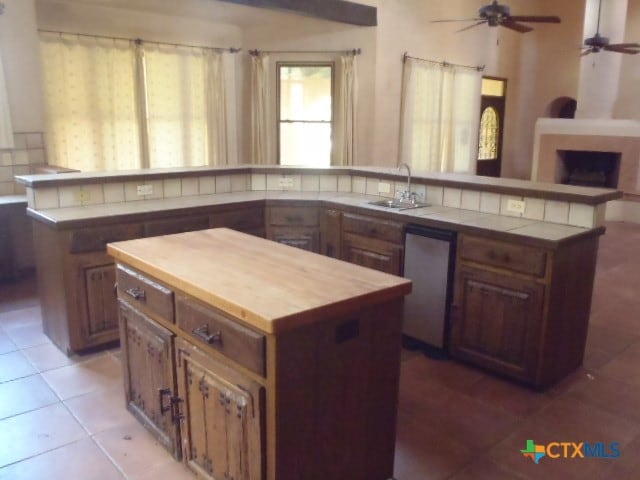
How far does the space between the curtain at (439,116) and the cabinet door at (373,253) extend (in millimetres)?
3635

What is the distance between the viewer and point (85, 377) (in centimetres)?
285

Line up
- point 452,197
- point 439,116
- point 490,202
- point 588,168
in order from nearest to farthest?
1. point 490,202
2. point 452,197
3. point 439,116
4. point 588,168

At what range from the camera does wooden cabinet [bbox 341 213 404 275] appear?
3.23 metres

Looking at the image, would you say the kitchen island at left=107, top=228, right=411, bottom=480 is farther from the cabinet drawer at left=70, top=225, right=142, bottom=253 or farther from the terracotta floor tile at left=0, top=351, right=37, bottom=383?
the terracotta floor tile at left=0, top=351, right=37, bottom=383

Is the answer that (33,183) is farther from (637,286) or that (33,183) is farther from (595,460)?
(637,286)

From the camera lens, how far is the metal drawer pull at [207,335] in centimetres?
169

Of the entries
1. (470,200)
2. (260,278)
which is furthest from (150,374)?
(470,200)

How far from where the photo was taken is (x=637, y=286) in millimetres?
4602

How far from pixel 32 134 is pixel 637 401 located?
186 inches

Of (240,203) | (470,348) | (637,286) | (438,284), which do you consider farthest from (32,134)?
(637,286)

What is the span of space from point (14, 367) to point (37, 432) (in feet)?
2.43

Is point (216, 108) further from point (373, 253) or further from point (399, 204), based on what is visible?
point (373, 253)

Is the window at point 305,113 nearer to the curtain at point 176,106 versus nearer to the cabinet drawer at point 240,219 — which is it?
the curtain at point 176,106

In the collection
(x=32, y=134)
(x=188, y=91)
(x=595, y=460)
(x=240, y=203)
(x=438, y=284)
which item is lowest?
(x=595, y=460)
